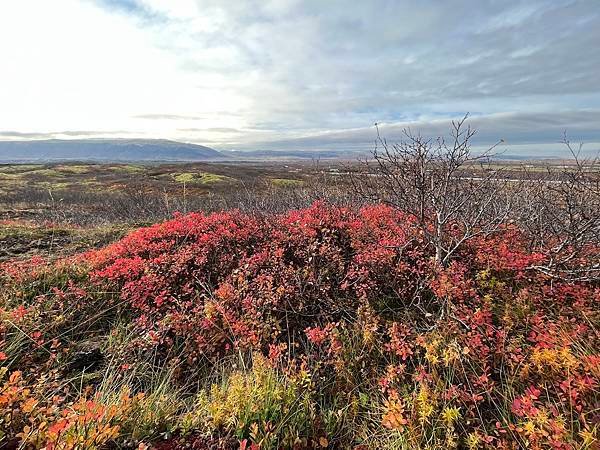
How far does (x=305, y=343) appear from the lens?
15.1 ft

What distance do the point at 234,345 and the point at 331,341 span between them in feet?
4.65

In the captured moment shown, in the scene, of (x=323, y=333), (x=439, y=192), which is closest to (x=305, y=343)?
(x=323, y=333)

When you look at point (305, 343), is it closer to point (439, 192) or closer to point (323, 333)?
point (323, 333)

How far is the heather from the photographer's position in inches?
121

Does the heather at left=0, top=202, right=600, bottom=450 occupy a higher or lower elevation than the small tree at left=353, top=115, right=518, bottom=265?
lower

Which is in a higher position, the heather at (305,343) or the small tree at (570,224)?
the small tree at (570,224)

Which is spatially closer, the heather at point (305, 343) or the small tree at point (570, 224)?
the heather at point (305, 343)

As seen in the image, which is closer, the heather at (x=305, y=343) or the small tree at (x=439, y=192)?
the heather at (x=305, y=343)

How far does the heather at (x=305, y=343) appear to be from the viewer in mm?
3072

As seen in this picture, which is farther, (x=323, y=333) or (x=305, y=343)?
(x=305, y=343)

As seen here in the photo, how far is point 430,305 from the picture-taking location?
16.4 ft

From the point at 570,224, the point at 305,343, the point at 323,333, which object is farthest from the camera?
the point at 570,224

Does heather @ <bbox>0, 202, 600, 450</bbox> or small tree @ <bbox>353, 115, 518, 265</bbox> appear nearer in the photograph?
heather @ <bbox>0, 202, 600, 450</bbox>

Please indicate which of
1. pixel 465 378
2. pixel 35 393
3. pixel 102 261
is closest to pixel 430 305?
pixel 465 378
